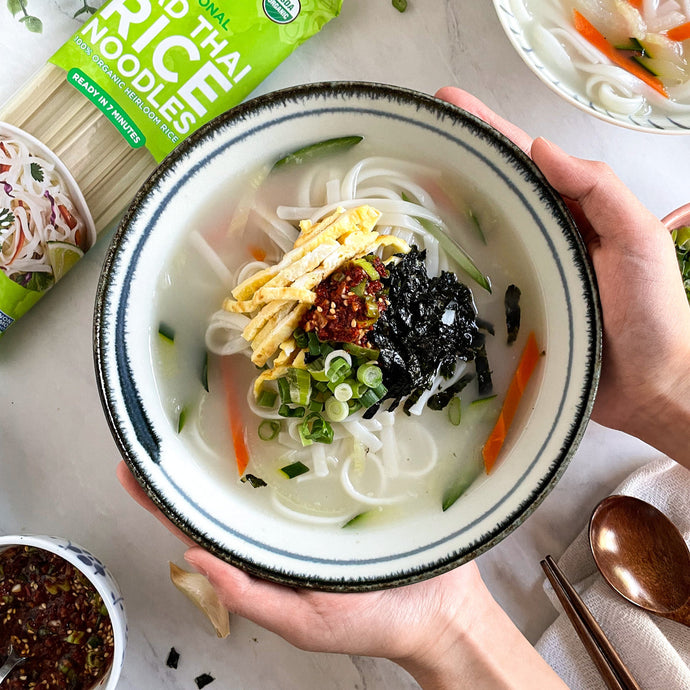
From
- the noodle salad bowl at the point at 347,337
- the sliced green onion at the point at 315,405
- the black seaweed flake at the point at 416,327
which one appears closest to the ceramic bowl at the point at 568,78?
the noodle salad bowl at the point at 347,337

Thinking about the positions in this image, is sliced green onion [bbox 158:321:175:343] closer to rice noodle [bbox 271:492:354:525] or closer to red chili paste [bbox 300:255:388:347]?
red chili paste [bbox 300:255:388:347]

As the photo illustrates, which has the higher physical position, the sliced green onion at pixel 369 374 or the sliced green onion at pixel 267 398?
the sliced green onion at pixel 267 398

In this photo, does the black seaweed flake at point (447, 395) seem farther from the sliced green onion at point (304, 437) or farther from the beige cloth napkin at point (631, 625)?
the beige cloth napkin at point (631, 625)

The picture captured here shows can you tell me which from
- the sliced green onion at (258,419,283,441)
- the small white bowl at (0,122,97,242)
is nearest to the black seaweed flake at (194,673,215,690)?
the sliced green onion at (258,419,283,441)

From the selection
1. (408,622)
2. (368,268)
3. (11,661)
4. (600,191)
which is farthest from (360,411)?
(11,661)

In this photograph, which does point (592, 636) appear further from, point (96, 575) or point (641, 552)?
point (96, 575)

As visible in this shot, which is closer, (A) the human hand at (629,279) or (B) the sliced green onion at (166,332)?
(A) the human hand at (629,279)
